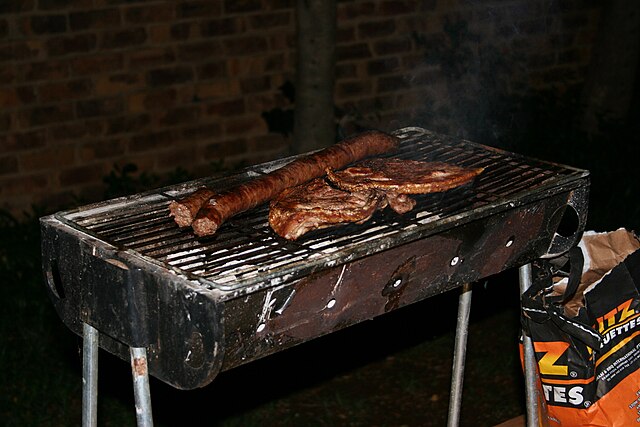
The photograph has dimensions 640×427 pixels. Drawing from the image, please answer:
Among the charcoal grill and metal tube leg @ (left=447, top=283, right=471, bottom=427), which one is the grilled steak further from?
metal tube leg @ (left=447, top=283, right=471, bottom=427)

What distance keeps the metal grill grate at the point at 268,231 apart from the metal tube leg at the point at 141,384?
0.28 m

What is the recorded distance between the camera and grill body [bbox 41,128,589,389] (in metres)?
2.88

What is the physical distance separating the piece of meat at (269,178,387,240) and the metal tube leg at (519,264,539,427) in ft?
2.93

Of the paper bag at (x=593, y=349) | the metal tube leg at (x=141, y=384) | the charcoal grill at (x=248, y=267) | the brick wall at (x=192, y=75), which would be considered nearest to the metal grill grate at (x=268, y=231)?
the charcoal grill at (x=248, y=267)

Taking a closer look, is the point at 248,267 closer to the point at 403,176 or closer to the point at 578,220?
the point at 403,176

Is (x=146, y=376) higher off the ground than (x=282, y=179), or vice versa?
(x=282, y=179)

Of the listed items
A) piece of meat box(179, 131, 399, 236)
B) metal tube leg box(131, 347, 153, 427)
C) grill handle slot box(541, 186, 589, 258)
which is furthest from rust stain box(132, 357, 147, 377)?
grill handle slot box(541, 186, 589, 258)

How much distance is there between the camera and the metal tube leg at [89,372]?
10.6 ft

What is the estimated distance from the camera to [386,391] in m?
5.44

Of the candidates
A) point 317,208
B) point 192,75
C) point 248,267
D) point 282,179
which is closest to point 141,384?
point 248,267

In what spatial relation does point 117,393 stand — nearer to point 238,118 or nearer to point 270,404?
point 270,404

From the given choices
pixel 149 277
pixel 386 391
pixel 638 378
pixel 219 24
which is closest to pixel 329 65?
pixel 219 24

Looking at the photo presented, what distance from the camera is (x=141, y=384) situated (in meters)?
3.05

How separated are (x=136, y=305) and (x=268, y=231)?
55cm
